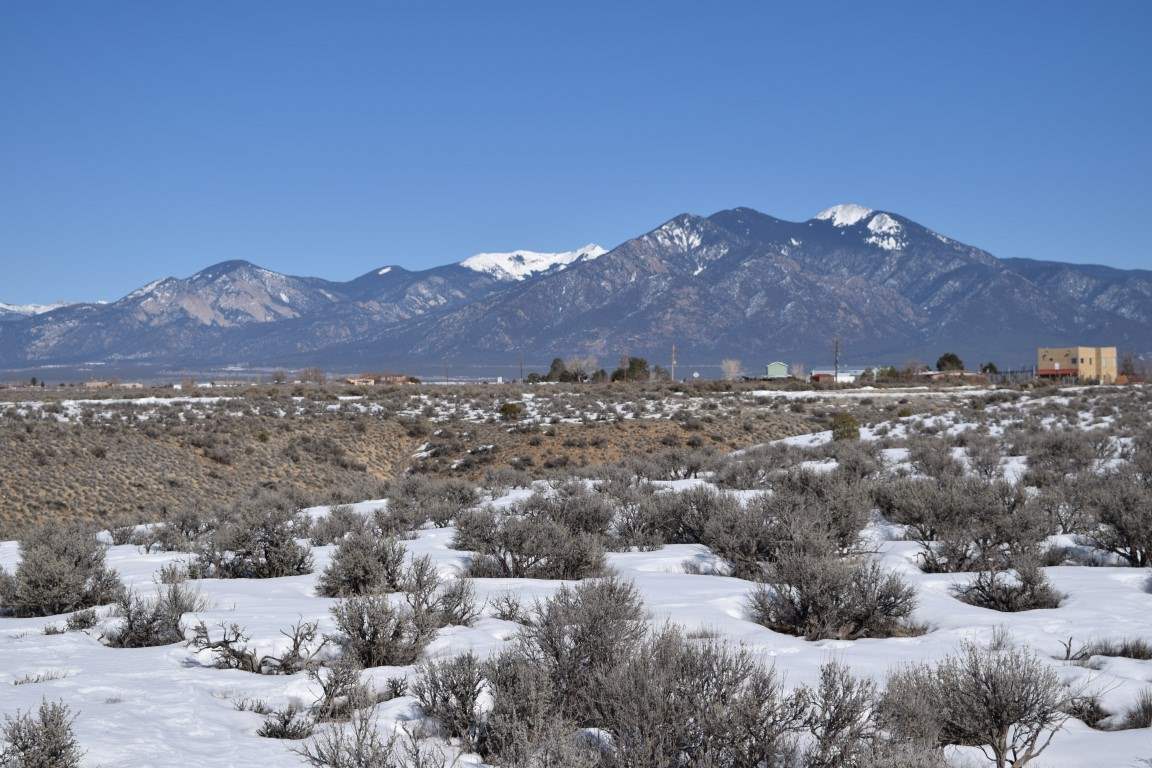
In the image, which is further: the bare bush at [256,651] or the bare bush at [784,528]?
the bare bush at [784,528]

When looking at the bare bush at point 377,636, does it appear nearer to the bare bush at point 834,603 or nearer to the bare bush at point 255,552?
the bare bush at point 834,603

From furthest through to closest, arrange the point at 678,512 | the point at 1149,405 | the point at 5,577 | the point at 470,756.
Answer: the point at 1149,405, the point at 678,512, the point at 5,577, the point at 470,756

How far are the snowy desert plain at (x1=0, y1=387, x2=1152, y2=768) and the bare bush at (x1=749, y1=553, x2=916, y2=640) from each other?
0.08ft

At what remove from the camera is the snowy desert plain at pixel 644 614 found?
4.72 meters

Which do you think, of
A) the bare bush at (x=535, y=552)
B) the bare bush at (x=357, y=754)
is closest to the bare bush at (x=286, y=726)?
the bare bush at (x=357, y=754)

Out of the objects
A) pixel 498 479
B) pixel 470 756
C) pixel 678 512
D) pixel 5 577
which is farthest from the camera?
pixel 498 479

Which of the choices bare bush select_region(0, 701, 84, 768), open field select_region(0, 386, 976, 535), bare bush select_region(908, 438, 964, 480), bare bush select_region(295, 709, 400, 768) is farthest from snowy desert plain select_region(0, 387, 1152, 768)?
open field select_region(0, 386, 976, 535)

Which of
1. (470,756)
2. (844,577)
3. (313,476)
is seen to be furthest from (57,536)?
(313,476)

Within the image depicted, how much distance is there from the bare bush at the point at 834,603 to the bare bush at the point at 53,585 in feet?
19.2

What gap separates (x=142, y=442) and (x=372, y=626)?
94.7 feet

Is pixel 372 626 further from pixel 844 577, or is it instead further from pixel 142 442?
pixel 142 442

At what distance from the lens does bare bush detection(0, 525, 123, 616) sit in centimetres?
819

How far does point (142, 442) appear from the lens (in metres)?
31.3

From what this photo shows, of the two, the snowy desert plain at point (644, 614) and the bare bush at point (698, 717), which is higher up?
the bare bush at point (698, 717)
